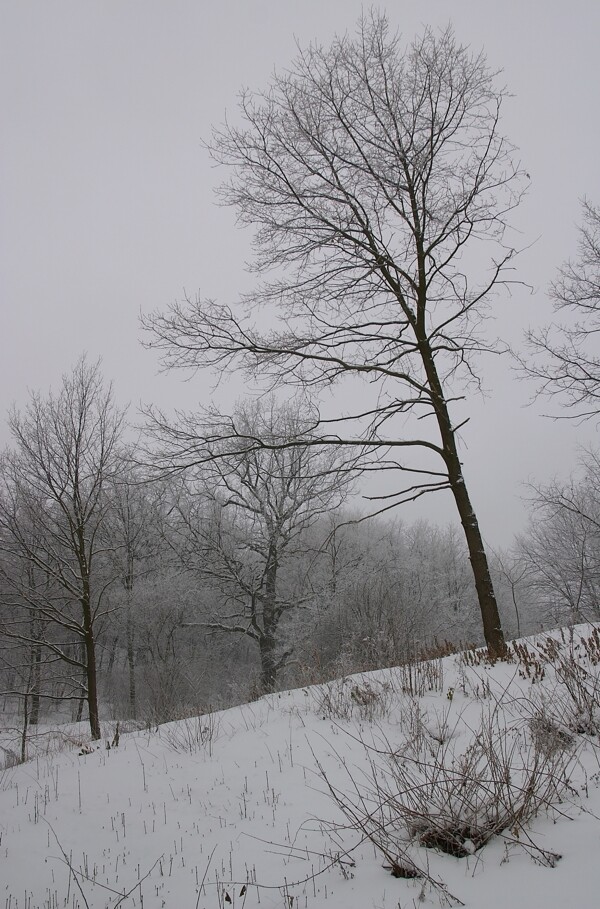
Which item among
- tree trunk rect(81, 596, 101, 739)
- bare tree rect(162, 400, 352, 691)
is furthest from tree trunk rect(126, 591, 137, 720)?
tree trunk rect(81, 596, 101, 739)

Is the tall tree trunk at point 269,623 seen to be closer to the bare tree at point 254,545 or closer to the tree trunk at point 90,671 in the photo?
the bare tree at point 254,545

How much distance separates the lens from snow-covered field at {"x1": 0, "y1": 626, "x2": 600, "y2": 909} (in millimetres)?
2305

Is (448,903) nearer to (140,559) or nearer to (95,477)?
(95,477)

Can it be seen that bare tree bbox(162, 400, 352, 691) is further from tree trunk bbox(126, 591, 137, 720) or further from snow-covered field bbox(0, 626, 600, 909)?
snow-covered field bbox(0, 626, 600, 909)

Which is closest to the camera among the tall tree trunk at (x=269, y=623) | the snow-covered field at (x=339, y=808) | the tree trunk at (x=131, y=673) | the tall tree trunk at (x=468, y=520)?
the snow-covered field at (x=339, y=808)

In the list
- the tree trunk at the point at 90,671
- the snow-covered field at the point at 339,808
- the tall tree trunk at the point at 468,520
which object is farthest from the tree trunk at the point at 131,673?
the tall tree trunk at the point at 468,520

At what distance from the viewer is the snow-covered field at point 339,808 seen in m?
2.30

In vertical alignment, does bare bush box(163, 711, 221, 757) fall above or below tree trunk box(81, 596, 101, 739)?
below

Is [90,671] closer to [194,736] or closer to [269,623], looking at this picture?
[194,736]

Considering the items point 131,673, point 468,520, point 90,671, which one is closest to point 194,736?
point 468,520

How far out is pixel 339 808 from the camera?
11.0ft

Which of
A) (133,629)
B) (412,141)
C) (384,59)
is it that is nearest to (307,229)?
(412,141)

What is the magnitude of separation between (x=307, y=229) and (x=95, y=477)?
623 centimetres

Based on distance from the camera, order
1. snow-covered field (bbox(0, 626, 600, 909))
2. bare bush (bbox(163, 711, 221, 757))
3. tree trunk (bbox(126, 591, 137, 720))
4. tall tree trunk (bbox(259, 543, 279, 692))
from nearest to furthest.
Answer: snow-covered field (bbox(0, 626, 600, 909)), bare bush (bbox(163, 711, 221, 757)), tall tree trunk (bbox(259, 543, 279, 692)), tree trunk (bbox(126, 591, 137, 720))
